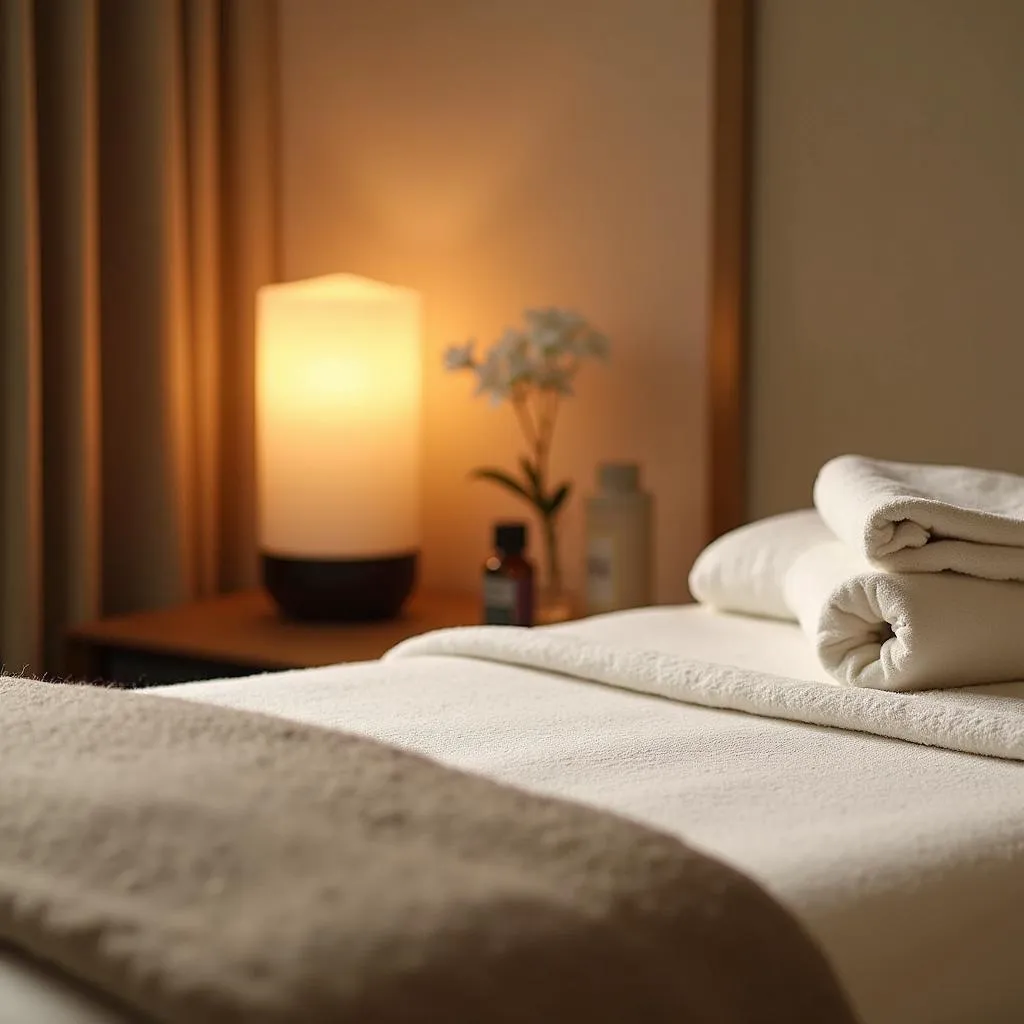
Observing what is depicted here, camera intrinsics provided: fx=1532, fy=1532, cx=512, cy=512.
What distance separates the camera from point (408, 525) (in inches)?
87.9

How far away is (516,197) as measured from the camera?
90.7 inches

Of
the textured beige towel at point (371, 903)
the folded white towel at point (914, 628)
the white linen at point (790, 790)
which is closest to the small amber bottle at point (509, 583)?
the white linen at point (790, 790)

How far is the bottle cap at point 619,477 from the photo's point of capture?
201 cm

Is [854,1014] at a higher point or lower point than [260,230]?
lower

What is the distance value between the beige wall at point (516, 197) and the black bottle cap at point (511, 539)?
28cm

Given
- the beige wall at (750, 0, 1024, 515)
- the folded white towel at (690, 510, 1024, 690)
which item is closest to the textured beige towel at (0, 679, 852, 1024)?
the folded white towel at (690, 510, 1024, 690)

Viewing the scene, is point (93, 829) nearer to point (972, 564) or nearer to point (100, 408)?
point (972, 564)

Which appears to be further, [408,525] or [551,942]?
[408,525]

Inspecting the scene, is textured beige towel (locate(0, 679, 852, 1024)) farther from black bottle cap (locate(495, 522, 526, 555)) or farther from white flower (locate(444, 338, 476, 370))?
white flower (locate(444, 338, 476, 370))

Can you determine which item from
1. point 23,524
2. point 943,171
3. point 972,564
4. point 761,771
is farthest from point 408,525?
point 761,771

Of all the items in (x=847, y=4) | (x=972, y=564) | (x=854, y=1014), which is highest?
(x=847, y=4)

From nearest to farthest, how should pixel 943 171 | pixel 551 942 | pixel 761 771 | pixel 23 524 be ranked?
pixel 551 942 < pixel 761 771 < pixel 943 171 < pixel 23 524

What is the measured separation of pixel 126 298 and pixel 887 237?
1.22 meters

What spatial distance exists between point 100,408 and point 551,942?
198 centimetres
